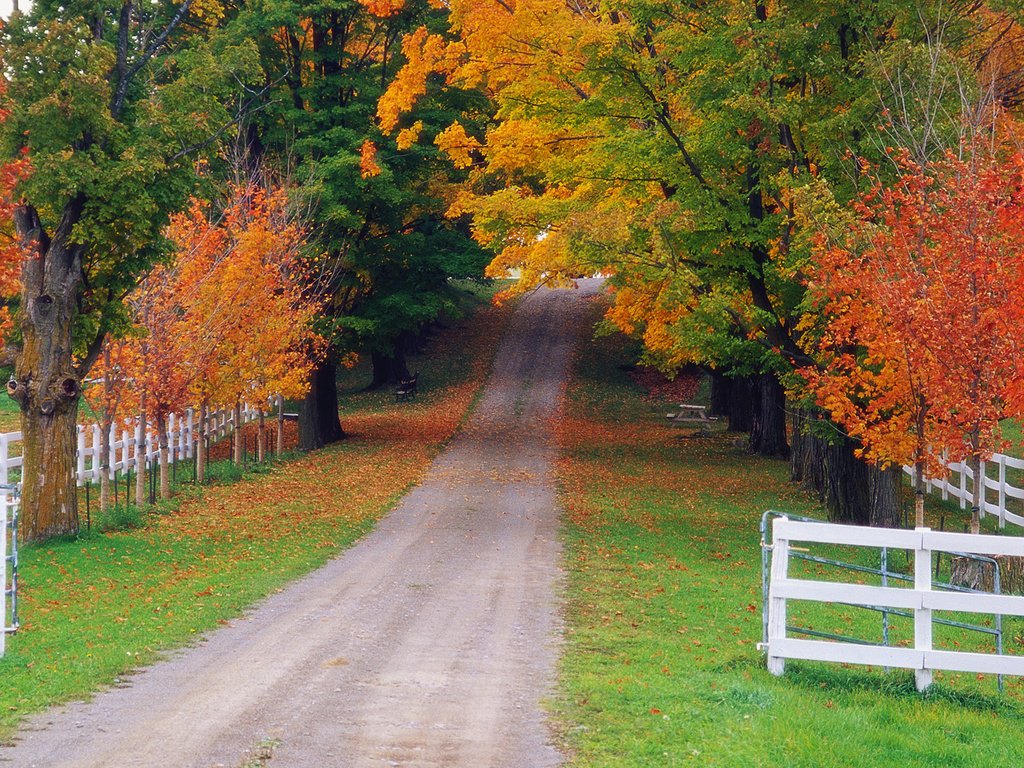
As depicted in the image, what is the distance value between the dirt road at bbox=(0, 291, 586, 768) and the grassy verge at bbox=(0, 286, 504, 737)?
1.34 ft

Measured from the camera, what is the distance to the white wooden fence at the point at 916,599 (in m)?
8.36

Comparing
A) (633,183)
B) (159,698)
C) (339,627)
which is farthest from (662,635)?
(633,183)

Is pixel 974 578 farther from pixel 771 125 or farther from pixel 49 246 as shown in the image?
pixel 49 246

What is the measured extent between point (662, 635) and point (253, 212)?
14984 millimetres

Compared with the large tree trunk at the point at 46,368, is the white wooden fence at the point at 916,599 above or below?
below

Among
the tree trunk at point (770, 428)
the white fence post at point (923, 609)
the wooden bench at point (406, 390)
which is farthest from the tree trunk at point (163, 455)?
the wooden bench at point (406, 390)

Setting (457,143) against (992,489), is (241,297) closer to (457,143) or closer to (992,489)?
(457,143)

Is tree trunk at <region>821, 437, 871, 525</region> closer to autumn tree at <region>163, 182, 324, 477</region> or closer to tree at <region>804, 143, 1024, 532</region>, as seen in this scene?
tree at <region>804, 143, 1024, 532</region>

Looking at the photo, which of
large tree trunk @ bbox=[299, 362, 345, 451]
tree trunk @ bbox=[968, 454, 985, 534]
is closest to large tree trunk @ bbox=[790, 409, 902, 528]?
tree trunk @ bbox=[968, 454, 985, 534]

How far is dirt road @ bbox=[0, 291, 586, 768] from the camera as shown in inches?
267

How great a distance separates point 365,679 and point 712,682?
270 centimetres

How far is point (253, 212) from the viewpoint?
898 inches

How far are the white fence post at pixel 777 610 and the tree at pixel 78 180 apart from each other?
10133mm

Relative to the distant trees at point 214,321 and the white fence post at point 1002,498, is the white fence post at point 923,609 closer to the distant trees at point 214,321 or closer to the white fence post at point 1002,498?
the distant trees at point 214,321
